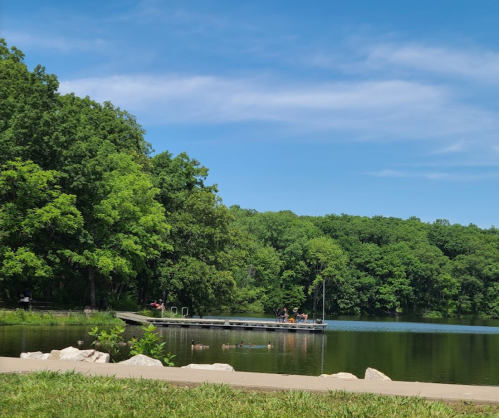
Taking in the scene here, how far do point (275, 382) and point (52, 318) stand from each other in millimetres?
34972

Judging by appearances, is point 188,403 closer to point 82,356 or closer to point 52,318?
point 82,356

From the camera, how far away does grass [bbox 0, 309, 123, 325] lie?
134ft

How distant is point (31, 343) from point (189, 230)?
31560 millimetres

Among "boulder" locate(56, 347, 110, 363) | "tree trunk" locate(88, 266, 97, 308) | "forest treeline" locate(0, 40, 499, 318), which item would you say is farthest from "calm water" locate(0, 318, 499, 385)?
"forest treeline" locate(0, 40, 499, 318)

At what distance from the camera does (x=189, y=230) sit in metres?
60.4

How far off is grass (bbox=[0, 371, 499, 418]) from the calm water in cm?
1564

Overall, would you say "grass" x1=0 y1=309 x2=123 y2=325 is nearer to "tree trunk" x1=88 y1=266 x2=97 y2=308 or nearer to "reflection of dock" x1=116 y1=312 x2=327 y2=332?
"tree trunk" x1=88 y1=266 x2=97 y2=308

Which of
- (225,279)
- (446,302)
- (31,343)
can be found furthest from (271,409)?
(446,302)

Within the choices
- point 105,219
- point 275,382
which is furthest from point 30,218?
point 275,382

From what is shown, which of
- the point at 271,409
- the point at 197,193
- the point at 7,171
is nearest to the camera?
the point at 271,409

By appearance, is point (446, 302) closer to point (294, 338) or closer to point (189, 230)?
point (189, 230)

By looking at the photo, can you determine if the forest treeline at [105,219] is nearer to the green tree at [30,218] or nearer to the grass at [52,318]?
the green tree at [30,218]

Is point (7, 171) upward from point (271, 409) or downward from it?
upward

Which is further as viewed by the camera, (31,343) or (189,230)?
(189,230)
